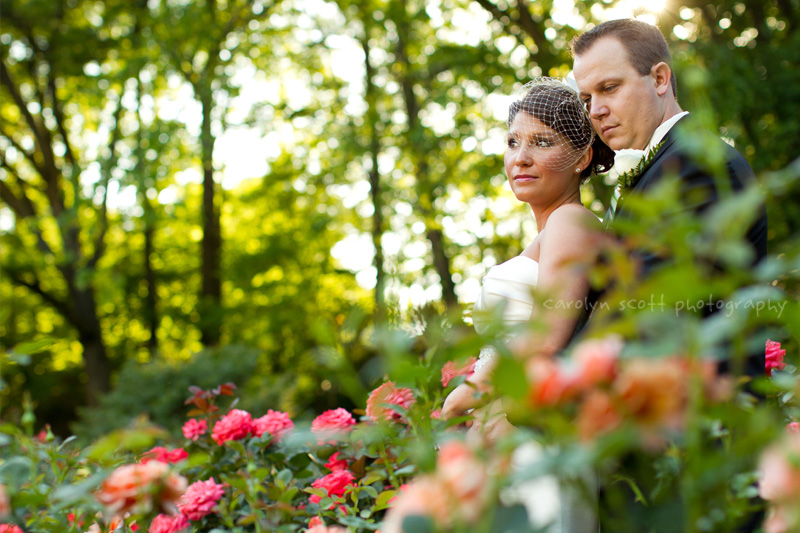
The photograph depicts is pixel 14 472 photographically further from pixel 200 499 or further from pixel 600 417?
pixel 600 417

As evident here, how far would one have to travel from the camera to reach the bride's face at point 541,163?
2209 millimetres

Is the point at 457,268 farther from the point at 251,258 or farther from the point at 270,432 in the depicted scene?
the point at 270,432

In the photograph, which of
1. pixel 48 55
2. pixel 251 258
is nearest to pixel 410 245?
pixel 251 258

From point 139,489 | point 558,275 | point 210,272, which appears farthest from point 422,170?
point 139,489

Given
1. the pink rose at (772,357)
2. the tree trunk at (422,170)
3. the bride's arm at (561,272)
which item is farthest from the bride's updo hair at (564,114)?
the tree trunk at (422,170)

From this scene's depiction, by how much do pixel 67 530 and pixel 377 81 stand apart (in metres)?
11.8

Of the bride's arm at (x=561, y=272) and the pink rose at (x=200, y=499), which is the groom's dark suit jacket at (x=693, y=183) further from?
the pink rose at (x=200, y=499)

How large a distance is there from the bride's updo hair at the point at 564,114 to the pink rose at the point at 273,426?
129cm

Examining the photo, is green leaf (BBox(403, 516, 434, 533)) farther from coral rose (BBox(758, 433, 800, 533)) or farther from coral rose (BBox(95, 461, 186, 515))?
coral rose (BBox(95, 461, 186, 515))

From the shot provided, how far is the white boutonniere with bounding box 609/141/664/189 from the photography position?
6.39ft

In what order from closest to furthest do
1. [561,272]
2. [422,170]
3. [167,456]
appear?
[561,272]
[167,456]
[422,170]

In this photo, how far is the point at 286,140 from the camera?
44.0 ft

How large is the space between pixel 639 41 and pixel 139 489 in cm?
190

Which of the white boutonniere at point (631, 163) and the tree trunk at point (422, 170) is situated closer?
the white boutonniere at point (631, 163)
